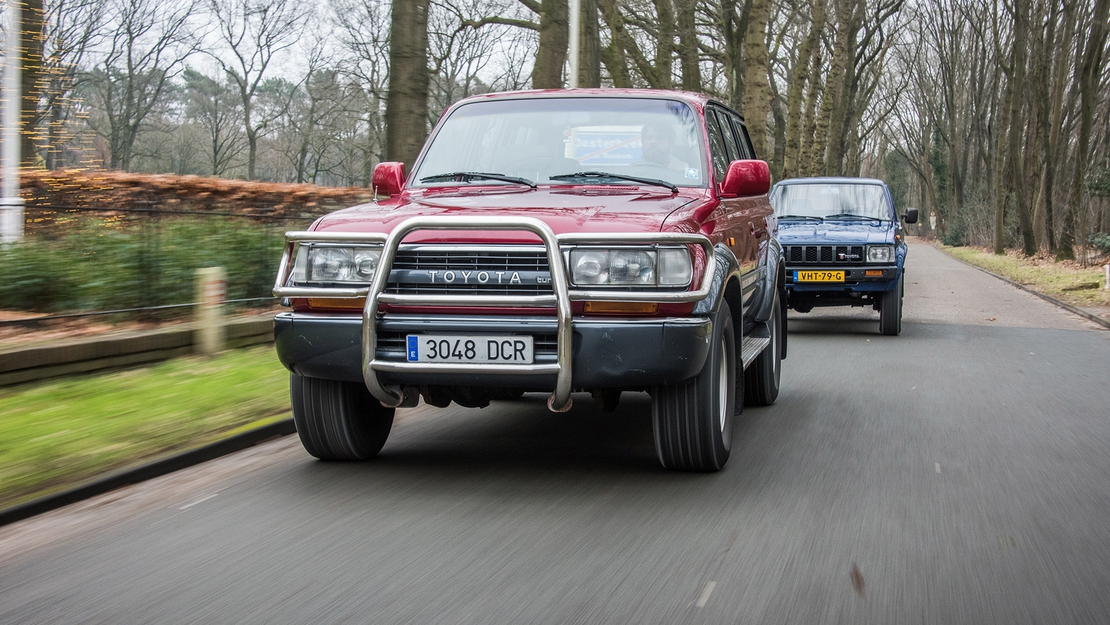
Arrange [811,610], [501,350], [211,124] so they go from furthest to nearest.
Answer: [211,124]
[501,350]
[811,610]

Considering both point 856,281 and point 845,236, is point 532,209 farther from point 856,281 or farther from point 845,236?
point 845,236

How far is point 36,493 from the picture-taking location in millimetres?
4953

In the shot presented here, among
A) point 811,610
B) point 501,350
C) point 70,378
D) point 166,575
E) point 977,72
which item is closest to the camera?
point 811,610

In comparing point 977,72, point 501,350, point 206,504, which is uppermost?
point 977,72

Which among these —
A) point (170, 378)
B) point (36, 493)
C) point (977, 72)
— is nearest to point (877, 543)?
point (36, 493)

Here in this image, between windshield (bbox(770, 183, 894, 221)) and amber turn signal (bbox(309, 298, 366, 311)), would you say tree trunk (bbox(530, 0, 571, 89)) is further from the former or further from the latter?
amber turn signal (bbox(309, 298, 366, 311))

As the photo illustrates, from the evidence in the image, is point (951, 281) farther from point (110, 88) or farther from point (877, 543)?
point (110, 88)

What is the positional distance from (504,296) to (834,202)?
409 inches

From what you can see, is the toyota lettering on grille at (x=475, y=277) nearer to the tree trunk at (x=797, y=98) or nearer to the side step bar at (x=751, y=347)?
the side step bar at (x=751, y=347)

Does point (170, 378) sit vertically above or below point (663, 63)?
below

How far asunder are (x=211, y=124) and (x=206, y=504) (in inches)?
1992

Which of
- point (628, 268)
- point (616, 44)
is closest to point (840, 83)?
point (616, 44)

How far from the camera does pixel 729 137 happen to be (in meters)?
7.40

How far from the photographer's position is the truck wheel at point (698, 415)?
5059mm
